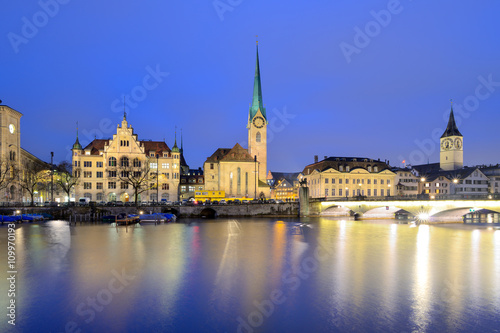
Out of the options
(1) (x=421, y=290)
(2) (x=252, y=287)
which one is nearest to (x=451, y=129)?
(1) (x=421, y=290)

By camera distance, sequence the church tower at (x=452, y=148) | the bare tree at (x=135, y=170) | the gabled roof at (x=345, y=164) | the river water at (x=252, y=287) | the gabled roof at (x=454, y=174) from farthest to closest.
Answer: the church tower at (x=452, y=148)
the gabled roof at (x=454, y=174)
the gabled roof at (x=345, y=164)
the bare tree at (x=135, y=170)
the river water at (x=252, y=287)

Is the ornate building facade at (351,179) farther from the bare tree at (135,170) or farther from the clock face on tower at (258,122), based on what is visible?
the bare tree at (135,170)

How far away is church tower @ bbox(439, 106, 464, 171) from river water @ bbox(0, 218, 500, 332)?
113 metres

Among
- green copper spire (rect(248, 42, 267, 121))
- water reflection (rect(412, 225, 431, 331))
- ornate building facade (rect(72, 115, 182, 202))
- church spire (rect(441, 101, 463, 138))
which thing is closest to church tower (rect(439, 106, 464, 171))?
church spire (rect(441, 101, 463, 138))

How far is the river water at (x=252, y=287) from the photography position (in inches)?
568

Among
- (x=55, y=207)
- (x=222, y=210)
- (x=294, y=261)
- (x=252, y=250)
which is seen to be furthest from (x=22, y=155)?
(x=294, y=261)

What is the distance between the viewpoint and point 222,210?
74.4 metres

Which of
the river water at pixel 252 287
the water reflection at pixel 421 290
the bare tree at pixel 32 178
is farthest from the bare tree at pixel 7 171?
the water reflection at pixel 421 290

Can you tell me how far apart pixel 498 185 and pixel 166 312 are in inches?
4724

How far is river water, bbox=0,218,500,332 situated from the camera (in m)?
14.4

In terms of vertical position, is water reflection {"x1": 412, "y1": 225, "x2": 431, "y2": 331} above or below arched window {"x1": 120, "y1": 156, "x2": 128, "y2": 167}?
below

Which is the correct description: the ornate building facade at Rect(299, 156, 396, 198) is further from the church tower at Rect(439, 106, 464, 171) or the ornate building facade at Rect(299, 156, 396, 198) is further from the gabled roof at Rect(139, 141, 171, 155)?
the church tower at Rect(439, 106, 464, 171)

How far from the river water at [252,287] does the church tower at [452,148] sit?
113 metres

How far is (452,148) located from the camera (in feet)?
438
